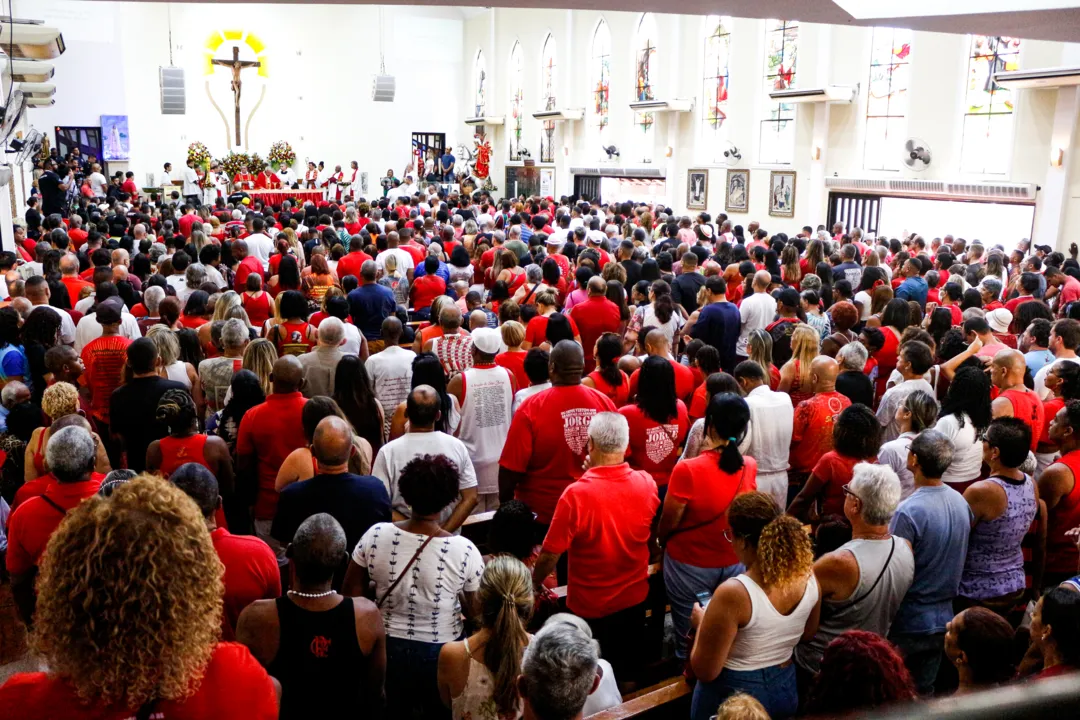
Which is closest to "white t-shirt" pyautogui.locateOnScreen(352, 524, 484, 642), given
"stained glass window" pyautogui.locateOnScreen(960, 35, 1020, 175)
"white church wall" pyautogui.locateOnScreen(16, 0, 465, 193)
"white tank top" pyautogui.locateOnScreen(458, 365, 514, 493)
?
"white tank top" pyautogui.locateOnScreen(458, 365, 514, 493)

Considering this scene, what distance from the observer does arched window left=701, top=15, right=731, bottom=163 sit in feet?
68.6

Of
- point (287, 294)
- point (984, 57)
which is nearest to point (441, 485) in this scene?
point (287, 294)

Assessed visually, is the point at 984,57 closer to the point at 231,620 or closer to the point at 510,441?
the point at 510,441

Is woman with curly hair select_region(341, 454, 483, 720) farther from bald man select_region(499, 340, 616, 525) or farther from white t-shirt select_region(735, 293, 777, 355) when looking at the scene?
white t-shirt select_region(735, 293, 777, 355)

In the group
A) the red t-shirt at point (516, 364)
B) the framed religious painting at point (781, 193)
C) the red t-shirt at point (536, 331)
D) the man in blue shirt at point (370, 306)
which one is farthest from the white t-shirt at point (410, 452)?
the framed religious painting at point (781, 193)

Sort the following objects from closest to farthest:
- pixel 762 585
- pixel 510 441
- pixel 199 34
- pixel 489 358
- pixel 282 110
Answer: pixel 762 585 < pixel 510 441 < pixel 489 358 < pixel 199 34 < pixel 282 110

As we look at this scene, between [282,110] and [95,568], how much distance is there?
28740mm

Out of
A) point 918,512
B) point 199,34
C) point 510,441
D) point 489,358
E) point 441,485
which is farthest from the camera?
point 199,34

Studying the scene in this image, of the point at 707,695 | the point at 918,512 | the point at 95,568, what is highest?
the point at 95,568

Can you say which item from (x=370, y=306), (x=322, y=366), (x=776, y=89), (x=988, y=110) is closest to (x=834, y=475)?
(x=322, y=366)

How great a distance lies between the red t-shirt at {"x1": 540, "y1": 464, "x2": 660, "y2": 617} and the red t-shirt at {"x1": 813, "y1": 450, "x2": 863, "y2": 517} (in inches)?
37.5

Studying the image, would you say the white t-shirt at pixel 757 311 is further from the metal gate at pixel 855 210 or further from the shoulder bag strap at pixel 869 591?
the metal gate at pixel 855 210

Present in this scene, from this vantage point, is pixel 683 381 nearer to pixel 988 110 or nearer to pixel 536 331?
pixel 536 331

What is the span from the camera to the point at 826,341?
6.13m
